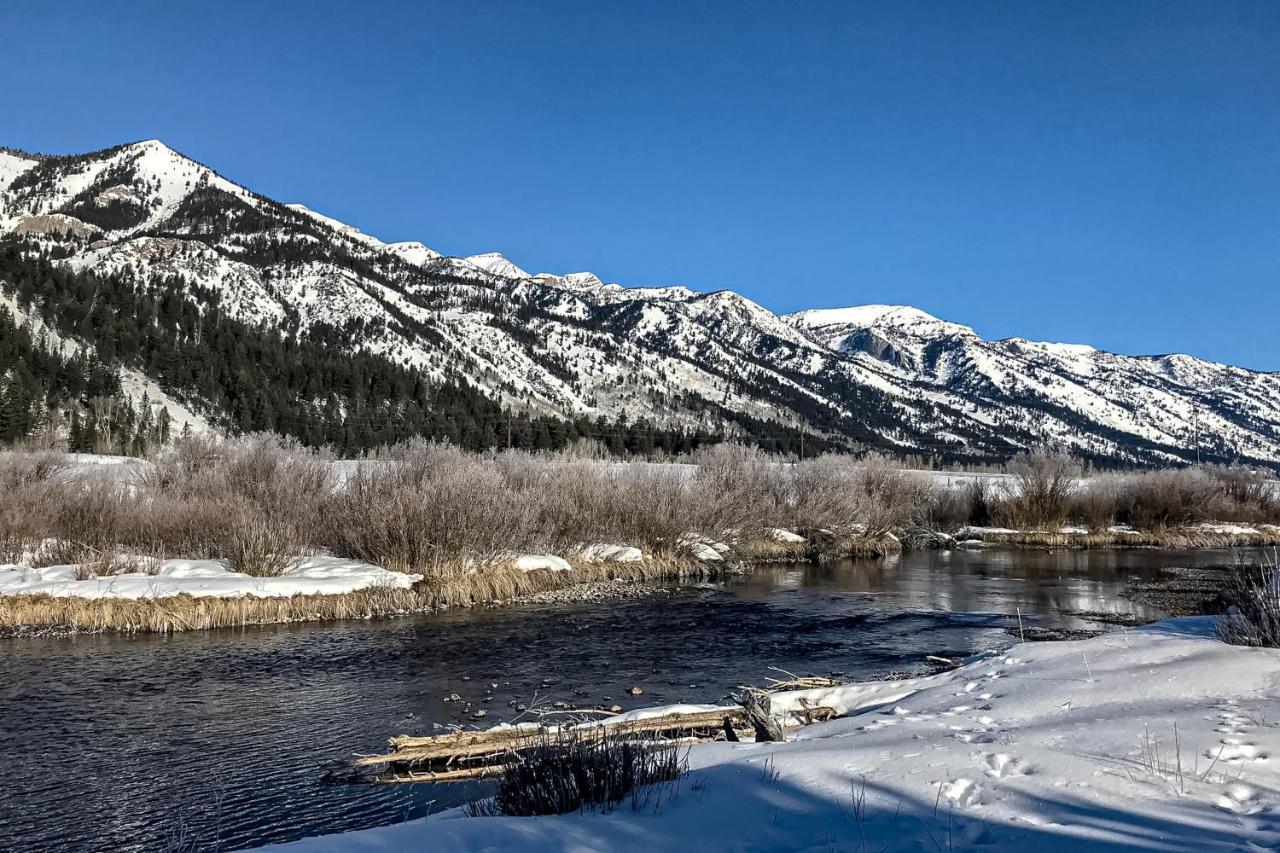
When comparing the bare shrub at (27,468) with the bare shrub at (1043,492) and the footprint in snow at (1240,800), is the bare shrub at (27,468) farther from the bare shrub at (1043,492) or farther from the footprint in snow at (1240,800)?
the bare shrub at (1043,492)

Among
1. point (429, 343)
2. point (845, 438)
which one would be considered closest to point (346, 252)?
point (429, 343)

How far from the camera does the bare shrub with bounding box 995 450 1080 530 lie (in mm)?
44375

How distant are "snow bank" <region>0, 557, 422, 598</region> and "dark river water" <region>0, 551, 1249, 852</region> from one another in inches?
56.8

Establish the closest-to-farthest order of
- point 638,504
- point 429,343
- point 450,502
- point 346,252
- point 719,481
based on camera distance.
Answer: point 450,502 → point 638,504 → point 719,481 → point 429,343 → point 346,252

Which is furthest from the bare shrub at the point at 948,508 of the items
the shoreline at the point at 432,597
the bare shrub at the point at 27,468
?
the bare shrub at the point at 27,468

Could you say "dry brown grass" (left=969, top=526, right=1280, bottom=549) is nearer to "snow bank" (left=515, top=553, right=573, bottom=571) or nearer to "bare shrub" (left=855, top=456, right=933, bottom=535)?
"bare shrub" (left=855, top=456, right=933, bottom=535)

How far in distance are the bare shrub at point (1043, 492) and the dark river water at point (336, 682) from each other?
19.6 m

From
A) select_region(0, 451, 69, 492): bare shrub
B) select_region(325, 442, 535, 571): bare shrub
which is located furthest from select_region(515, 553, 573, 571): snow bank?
select_region(0, 451, 69, 492): bare shrub

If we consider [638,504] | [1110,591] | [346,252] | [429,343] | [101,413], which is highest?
[346,252]

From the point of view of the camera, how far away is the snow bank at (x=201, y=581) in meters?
18.9

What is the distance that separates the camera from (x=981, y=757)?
670 cm

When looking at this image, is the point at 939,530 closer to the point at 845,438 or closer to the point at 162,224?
the point at 845,438

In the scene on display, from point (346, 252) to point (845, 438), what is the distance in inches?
4530

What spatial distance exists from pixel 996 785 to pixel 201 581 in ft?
63.2
